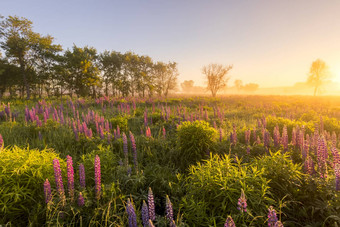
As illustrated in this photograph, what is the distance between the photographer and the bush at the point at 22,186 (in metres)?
2.65

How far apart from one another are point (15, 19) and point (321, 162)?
133 ft

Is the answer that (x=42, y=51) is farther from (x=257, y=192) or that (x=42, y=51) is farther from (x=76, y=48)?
(x=257, y=192)

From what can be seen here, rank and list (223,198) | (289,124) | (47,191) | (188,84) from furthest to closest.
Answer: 1. (188,84)
2. (289,124)
3. (223,198)
4. (47,191)

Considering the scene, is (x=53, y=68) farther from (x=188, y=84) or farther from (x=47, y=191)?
(x=188, y=84)

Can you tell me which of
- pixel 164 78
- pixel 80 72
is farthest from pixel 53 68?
pixel 164 78

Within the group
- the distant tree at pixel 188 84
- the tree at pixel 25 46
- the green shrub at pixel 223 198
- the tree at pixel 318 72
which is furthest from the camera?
the distant tree at pixel 188 84

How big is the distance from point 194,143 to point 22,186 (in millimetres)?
3961

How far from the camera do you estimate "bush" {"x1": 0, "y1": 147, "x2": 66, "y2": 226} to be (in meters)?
2.65

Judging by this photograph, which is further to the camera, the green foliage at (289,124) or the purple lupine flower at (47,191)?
the green foliage at (289,124)

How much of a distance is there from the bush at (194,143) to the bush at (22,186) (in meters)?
3.32

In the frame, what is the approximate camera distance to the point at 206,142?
5266mm

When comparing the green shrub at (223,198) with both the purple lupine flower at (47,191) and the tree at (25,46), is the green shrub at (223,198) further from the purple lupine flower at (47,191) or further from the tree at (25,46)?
the tree at (25,46)

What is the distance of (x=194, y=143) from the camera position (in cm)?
509

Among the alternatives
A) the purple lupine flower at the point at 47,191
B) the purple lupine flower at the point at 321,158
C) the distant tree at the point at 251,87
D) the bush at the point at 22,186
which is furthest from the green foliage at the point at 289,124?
the distant tree at the point at 251,87
